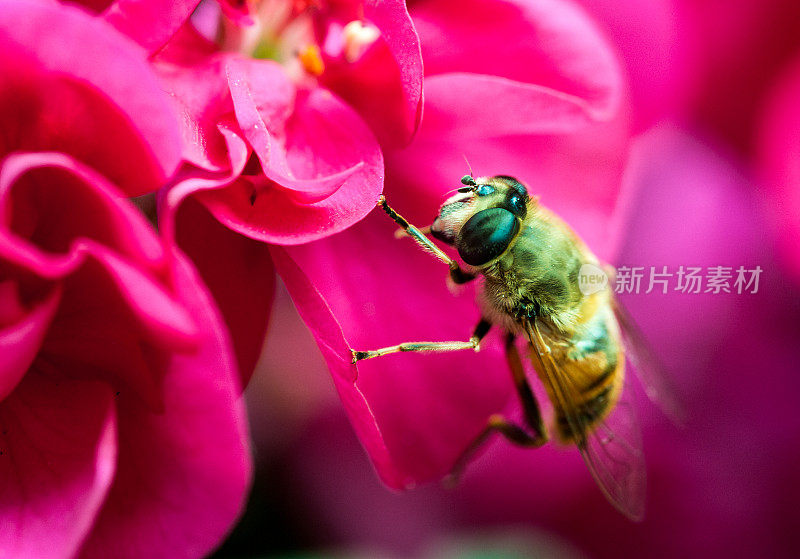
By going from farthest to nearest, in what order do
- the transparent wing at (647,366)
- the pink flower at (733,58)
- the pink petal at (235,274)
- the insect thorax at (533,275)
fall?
the pink flower at (733,58) → the transparent wing at (647,366) → the insect thorax at (533,275) → the pink petal at (235,274)

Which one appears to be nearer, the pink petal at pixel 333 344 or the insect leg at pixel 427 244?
the pink petal at pixel 333 344

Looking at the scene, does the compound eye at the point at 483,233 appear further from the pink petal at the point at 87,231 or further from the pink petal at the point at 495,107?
Answer: the pink petal at the point at 87,231

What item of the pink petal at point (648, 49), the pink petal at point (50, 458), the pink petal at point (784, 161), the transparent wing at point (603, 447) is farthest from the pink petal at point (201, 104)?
the pink petal at point (784, 161)

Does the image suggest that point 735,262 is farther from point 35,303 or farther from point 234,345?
point 35,303

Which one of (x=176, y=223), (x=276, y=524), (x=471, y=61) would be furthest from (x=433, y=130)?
(x=276, y=524)

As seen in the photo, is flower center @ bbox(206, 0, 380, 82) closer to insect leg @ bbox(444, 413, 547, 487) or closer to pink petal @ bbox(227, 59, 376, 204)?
pink petal @ bbox(227, 59, 376, 204)

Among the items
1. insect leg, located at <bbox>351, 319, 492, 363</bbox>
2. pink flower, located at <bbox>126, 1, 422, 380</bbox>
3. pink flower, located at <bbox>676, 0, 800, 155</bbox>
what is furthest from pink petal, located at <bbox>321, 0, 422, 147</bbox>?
pink flower, located at <bbox>676, 0, 800, 155</bbox>
